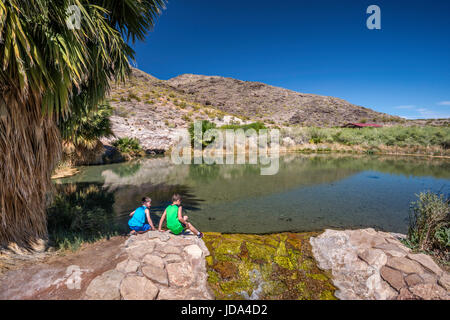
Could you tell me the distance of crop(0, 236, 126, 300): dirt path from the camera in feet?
7.34

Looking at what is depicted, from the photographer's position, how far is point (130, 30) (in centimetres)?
408

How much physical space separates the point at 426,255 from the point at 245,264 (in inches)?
118

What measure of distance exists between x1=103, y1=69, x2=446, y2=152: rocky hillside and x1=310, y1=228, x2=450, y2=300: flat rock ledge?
1119cm

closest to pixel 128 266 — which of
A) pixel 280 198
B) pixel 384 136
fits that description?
pixel 280 198

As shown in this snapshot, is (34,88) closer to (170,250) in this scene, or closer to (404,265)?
(170,250)

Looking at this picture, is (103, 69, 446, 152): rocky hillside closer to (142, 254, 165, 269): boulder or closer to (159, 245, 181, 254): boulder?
(159, 245, 181, 254): boulder

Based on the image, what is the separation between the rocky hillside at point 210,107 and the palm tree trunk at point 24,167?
824cm

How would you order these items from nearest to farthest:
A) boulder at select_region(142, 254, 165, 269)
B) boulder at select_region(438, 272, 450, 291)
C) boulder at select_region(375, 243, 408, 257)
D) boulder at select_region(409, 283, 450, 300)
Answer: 1. boulder at select_region(409, 283, 450, 300)
2. boulder at select_region(438, 272, 450, 291)
3. boulder at select_region(142, 254, 165, 269)
4. boulder at select_region(375, 243, 408, 257)

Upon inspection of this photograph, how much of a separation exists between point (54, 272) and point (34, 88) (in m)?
2.42

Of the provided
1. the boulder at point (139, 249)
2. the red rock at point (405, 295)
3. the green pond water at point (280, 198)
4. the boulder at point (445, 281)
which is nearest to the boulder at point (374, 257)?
the red rock at point (405, 295)

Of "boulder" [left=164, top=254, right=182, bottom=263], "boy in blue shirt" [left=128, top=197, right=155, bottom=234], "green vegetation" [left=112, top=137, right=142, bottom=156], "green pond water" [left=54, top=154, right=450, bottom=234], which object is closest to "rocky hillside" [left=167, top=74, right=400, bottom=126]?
"green vegetation" [left=112, top=137, right=142, bottom=156]

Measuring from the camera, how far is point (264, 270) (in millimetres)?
3191

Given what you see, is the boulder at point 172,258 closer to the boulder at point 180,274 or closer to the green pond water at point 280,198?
the boulder at point 180,274
